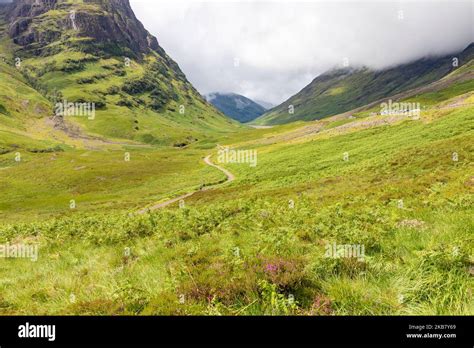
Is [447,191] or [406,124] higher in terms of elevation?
[406,124]

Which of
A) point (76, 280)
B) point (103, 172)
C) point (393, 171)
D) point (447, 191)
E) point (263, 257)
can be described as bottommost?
point (76, 280)

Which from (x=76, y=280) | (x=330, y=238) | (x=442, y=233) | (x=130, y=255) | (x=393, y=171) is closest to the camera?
(x=442, y=233)

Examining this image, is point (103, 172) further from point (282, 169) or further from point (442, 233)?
point (442, 233)

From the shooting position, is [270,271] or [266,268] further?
[266,268]

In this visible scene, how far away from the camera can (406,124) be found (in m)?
65.4

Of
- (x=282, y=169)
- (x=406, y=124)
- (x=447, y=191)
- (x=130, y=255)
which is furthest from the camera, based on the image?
(x=406, y=124)

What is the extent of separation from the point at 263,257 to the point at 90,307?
350 centimetres

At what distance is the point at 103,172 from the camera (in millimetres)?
106000
